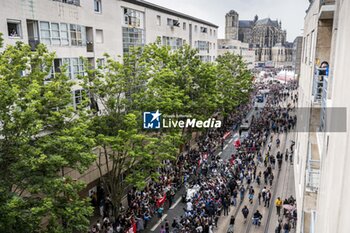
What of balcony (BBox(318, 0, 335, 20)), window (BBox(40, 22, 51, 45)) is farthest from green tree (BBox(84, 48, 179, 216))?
balcony (BBox(318, 0, 335, 20))

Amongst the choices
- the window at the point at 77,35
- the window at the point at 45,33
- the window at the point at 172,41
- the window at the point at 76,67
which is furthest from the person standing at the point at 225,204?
the window at the point at 172,41

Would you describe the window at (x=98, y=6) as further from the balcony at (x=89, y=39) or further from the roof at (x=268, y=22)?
the roof at (x=268, y=22)

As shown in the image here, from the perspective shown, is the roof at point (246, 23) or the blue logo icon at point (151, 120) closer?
the blue logo icon at point (151, 120)

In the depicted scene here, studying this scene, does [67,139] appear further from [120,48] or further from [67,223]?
[120,48]

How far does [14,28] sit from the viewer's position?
17.9 m

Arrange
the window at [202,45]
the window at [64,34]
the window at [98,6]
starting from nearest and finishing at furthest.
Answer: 1. the window at [64,34]
2. the window at [98,6]
3. the window at [202,45]

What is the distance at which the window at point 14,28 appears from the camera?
17.6m

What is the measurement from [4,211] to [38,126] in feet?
9.64

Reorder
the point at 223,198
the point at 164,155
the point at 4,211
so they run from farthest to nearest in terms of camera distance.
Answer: the point at 223,198 < the point at 164,155 < the point at 4,211

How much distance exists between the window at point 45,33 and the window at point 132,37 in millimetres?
9237

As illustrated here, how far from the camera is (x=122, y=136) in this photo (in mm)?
16531

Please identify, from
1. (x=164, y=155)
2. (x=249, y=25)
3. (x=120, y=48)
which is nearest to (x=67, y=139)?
(x=164, y=155)

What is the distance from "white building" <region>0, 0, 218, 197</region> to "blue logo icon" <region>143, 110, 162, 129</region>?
4255mm

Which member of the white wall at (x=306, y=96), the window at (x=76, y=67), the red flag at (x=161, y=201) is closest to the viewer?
the white wall at (x=306, y=96)
